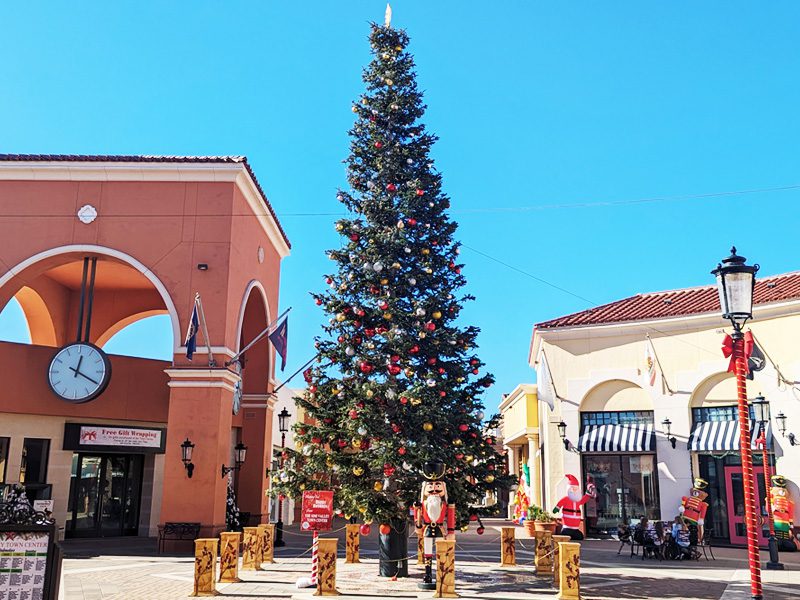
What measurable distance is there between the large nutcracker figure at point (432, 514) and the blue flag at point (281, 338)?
297 inches

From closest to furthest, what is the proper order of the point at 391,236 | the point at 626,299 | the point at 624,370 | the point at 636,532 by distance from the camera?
the point at 391,236, the point at 636,532, the point at 624,370, the point at 626,299

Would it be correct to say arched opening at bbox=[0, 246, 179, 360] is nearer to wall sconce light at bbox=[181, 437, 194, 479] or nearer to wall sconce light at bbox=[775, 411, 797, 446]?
wall sconce light at bbox=[181, 437, 194, 479]

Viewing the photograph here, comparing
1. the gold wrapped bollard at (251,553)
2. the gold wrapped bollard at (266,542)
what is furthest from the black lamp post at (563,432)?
the gold wrapped bollard at (251,553)

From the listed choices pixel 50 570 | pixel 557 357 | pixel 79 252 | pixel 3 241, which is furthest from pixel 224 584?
pixel 557 357

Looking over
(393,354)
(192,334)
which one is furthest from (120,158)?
(393,354)

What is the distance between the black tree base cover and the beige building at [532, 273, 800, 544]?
38.7 feet

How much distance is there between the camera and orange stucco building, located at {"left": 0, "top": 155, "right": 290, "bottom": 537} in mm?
18812

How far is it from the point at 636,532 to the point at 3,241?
1834 centimetres

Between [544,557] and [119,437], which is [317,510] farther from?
[119,437]

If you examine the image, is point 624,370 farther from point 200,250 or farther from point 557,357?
point 200,250

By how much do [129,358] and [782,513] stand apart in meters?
19.3

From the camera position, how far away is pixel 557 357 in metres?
25.5

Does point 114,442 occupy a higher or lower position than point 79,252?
lower

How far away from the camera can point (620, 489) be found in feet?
78.6
